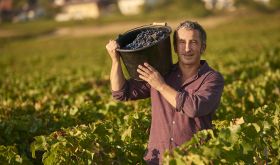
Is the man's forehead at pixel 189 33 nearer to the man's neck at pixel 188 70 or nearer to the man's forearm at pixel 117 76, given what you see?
the man's neck at pixel 188 70

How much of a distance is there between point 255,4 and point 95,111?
252 feet

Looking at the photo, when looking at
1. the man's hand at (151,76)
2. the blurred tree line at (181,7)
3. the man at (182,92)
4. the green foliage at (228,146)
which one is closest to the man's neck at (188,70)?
the man at (182,92)

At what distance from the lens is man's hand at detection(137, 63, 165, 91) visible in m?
3.54

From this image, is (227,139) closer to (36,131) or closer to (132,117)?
(132,117)

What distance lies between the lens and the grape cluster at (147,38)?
3.84 metres

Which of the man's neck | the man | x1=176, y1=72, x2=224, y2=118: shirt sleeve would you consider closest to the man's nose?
the man

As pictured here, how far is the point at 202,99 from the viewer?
351 centimetres

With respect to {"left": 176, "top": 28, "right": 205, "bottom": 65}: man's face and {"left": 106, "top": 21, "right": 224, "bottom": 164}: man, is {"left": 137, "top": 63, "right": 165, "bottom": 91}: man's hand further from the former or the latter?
{"left": 176, "top": 28, "right": 205, "bottom": 65}: man's face

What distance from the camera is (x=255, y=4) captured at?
3152 inches

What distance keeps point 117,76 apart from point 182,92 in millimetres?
661

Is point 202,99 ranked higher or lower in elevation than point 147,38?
lower

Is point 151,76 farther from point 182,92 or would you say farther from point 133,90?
point 133,90

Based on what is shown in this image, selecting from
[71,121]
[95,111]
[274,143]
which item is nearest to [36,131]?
[71,121]

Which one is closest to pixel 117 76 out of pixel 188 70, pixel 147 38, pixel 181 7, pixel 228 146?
pixel 147 38
